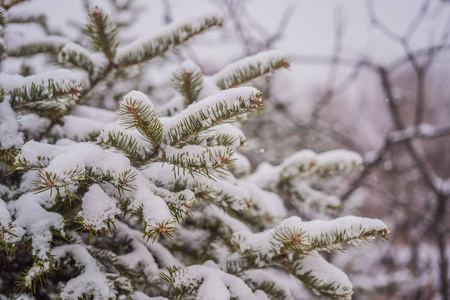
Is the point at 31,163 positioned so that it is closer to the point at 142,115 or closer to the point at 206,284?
the point at 142,115

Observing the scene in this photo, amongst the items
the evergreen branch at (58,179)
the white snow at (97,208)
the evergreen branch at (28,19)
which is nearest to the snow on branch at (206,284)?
the white snow at (97,208)

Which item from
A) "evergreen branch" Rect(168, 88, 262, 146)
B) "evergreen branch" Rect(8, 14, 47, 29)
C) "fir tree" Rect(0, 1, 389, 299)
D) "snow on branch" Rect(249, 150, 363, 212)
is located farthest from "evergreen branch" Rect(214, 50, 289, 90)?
"evergreen branch" Rect(8, 14, 47, 29)

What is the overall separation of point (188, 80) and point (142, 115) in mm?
397

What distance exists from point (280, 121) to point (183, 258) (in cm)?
281

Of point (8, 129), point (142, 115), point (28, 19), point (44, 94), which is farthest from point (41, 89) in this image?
point (28, 19)

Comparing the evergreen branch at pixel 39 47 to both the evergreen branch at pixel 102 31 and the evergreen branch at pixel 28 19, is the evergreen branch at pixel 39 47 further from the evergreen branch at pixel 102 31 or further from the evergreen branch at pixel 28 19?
the evergreen branch at pixel 102 31

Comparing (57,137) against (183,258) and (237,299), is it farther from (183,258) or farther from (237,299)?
(237,299)

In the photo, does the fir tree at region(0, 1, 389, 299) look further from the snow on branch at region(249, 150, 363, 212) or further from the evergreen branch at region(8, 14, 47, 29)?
the snow on branch at region(249, 150, 363, 212)

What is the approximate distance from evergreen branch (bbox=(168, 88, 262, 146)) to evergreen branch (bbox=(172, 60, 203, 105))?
0.32 m

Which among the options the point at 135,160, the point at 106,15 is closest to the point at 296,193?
the point at 135,160

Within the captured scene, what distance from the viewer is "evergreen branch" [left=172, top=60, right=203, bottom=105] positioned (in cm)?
101

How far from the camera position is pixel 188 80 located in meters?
1.02

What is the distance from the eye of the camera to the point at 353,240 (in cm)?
79

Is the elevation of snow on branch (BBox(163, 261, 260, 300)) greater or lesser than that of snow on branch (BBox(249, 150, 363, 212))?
lesser
